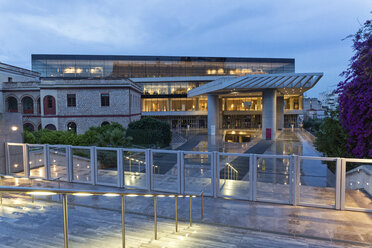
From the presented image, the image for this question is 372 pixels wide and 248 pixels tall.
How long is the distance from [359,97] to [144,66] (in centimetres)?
5711

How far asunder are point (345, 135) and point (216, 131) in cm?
2981

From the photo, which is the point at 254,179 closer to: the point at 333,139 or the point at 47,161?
the point at 333,139

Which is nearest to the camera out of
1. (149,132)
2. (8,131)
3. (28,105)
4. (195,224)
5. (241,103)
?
(195,224)

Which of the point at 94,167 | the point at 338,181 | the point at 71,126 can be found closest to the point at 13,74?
the point at 71,126

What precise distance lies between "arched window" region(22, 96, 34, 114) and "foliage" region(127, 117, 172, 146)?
802 inches

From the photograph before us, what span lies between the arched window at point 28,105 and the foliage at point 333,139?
40859 mm

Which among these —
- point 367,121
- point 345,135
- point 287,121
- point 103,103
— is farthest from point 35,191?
point 287,121

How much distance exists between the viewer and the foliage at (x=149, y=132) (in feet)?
97.3

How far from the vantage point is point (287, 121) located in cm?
6131

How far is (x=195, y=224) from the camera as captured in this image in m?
8.08

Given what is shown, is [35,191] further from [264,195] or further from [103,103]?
[103,103]

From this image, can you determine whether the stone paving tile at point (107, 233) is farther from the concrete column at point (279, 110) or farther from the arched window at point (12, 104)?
the concrete column at point (279, 110)

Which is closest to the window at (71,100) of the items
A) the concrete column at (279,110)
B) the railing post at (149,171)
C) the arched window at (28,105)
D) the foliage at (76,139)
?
the foliage at (76,139)

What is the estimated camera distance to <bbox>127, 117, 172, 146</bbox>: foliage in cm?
2966
